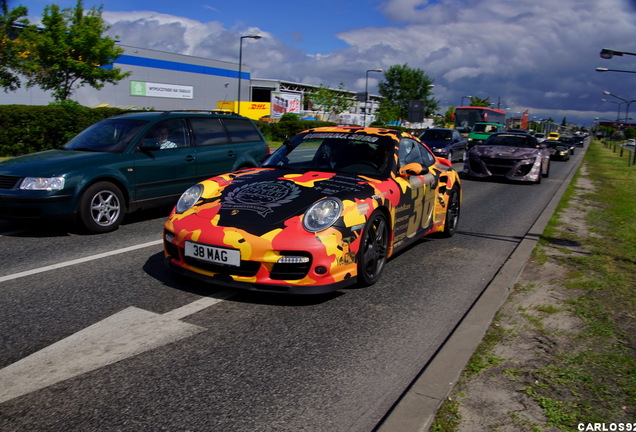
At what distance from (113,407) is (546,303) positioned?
3.65 m

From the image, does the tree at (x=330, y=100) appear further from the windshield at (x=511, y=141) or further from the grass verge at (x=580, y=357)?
the grass verge at (x=580, y=357)

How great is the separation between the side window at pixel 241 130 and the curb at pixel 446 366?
5.45 metres

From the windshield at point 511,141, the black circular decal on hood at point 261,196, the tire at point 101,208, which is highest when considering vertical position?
the windshield at point 511,141

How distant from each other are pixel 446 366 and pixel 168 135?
611cm

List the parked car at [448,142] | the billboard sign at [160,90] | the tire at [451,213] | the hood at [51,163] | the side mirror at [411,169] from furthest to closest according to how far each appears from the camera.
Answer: the billboard sign at [160,90]
the parked car at [448,142]
the tire at [451,213]
the hood at [51,163]
the side mirror at [411,169]

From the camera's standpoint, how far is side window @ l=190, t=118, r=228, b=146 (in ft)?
28.1

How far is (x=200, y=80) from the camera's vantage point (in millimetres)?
67812

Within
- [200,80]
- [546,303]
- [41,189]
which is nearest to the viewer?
[546,303]

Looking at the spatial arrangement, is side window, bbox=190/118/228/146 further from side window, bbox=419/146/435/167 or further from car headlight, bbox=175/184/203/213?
side window, bbox=419/146/435/167

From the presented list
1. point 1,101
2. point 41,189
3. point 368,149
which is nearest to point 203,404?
point 368,149

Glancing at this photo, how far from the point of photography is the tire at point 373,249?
185 inches

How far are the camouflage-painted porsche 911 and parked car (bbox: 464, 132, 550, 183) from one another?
34.5ft

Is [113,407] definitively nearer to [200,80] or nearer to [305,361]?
[305,361]

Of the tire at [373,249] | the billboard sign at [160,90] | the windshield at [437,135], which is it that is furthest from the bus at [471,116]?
the tire at [373,249]
